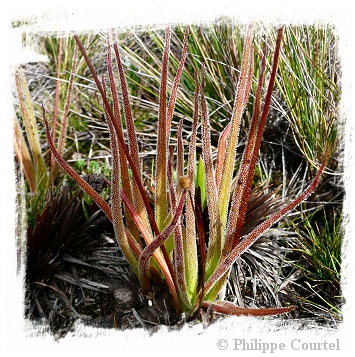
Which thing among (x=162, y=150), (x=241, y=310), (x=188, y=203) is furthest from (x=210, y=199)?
(x=241, y=310)

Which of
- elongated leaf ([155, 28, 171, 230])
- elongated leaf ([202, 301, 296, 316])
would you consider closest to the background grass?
elongated leaf ([202, 301, 296, 316])

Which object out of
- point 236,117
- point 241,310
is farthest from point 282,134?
point 241,310

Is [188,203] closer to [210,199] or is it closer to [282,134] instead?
[210,199]

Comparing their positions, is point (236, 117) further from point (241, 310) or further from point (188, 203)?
point (241, 310)

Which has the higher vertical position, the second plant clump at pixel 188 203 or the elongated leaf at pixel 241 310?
the second plant clump at pixel 188 203

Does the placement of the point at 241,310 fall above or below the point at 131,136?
below

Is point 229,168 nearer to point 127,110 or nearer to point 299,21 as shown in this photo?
point 127,110

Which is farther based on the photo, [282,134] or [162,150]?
[282,134]

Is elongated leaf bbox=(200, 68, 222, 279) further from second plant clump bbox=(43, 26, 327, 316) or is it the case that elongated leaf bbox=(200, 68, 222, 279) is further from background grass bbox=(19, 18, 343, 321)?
background grass bbox=(19, 18, 343, 321)

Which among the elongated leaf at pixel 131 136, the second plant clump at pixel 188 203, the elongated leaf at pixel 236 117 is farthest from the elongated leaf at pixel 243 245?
the elongated leaf at pixel 131 136

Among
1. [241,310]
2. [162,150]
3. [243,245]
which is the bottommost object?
[241,310]

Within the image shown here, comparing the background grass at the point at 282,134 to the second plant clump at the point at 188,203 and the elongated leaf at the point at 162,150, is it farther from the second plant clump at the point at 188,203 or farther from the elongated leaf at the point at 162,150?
the elongated leaf at the point at 162,150

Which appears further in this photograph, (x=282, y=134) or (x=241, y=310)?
(x=282, y=134)
